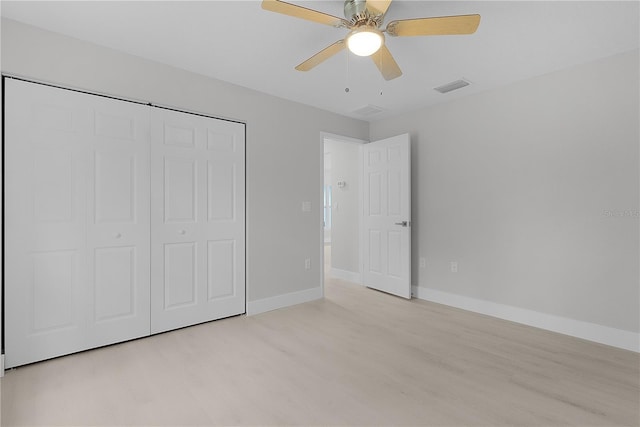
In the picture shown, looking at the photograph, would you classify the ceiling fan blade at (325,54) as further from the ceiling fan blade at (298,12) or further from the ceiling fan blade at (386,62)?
the ceiling fan blade at (386,62)

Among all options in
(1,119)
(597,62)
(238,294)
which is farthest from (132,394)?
(597,62)

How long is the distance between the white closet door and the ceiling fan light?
1864 mm

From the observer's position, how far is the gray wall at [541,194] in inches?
106

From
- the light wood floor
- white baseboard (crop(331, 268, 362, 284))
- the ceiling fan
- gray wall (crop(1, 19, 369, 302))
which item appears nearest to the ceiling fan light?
the ceiling fan

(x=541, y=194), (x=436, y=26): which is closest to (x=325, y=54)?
(x=436, y=26)

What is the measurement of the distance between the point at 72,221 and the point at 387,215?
11.3ft

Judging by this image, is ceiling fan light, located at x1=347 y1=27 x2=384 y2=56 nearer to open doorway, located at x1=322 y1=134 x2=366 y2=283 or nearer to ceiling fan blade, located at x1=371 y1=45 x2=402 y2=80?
ceiling fan blade, located at x1=371 y1=45 x2=402 y2=80

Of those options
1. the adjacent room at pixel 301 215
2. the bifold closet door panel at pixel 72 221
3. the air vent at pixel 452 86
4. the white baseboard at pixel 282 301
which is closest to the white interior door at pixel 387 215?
the adjacent room at pixel 301 215

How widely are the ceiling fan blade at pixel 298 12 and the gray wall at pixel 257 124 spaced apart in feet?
5.69

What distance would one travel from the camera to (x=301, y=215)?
396 centimetres

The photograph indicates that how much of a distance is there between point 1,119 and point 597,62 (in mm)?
4804

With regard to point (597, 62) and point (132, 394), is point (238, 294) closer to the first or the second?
point (132, 394)

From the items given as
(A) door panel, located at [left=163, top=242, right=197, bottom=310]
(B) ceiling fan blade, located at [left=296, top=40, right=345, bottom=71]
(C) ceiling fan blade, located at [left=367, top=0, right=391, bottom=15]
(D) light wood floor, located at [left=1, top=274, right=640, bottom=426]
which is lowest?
(D) light wood floor, located at [left=1, top=274, right=640, bottom=426]

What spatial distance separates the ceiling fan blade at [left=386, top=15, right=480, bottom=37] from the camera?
67.1 inches
